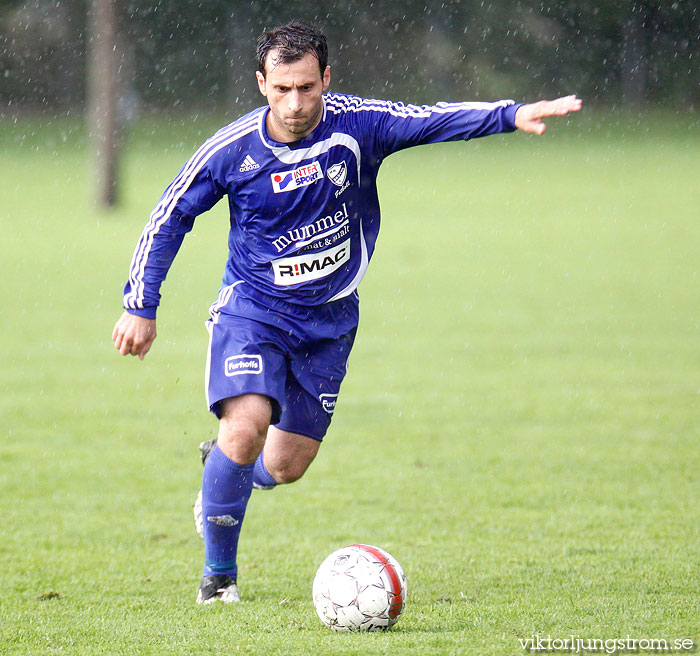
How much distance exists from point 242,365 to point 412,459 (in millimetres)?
2925

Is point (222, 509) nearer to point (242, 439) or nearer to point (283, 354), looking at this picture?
point (242, 439)

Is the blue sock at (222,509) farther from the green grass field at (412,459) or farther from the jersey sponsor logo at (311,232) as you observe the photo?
the jersey sponsor logo at (311,232)

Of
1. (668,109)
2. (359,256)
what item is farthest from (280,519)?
(668,109)

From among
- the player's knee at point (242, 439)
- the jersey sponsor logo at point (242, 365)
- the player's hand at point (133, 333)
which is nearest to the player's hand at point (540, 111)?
the jersey sponsor logo at point (242, 365)

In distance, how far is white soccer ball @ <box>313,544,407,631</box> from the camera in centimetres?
384

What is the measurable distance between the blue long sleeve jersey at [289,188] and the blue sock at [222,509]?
0.69 m

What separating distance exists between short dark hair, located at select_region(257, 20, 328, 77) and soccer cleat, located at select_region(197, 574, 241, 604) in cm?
198

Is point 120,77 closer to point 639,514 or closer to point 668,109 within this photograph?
point 668,109

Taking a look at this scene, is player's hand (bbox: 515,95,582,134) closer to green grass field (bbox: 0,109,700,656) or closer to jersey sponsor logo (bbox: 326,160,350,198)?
jersey sponsor logo (bbox: 326,160,350,198)

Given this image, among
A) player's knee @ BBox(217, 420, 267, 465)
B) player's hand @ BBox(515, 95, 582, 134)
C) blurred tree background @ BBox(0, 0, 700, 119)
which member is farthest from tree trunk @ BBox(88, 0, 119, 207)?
player's hand @ BBox(515, 95, 582, 134)

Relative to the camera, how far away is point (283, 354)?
4.50 meters

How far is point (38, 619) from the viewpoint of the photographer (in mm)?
4109

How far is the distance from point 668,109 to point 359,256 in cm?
2975

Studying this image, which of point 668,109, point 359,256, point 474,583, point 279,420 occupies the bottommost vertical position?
point 474,583
